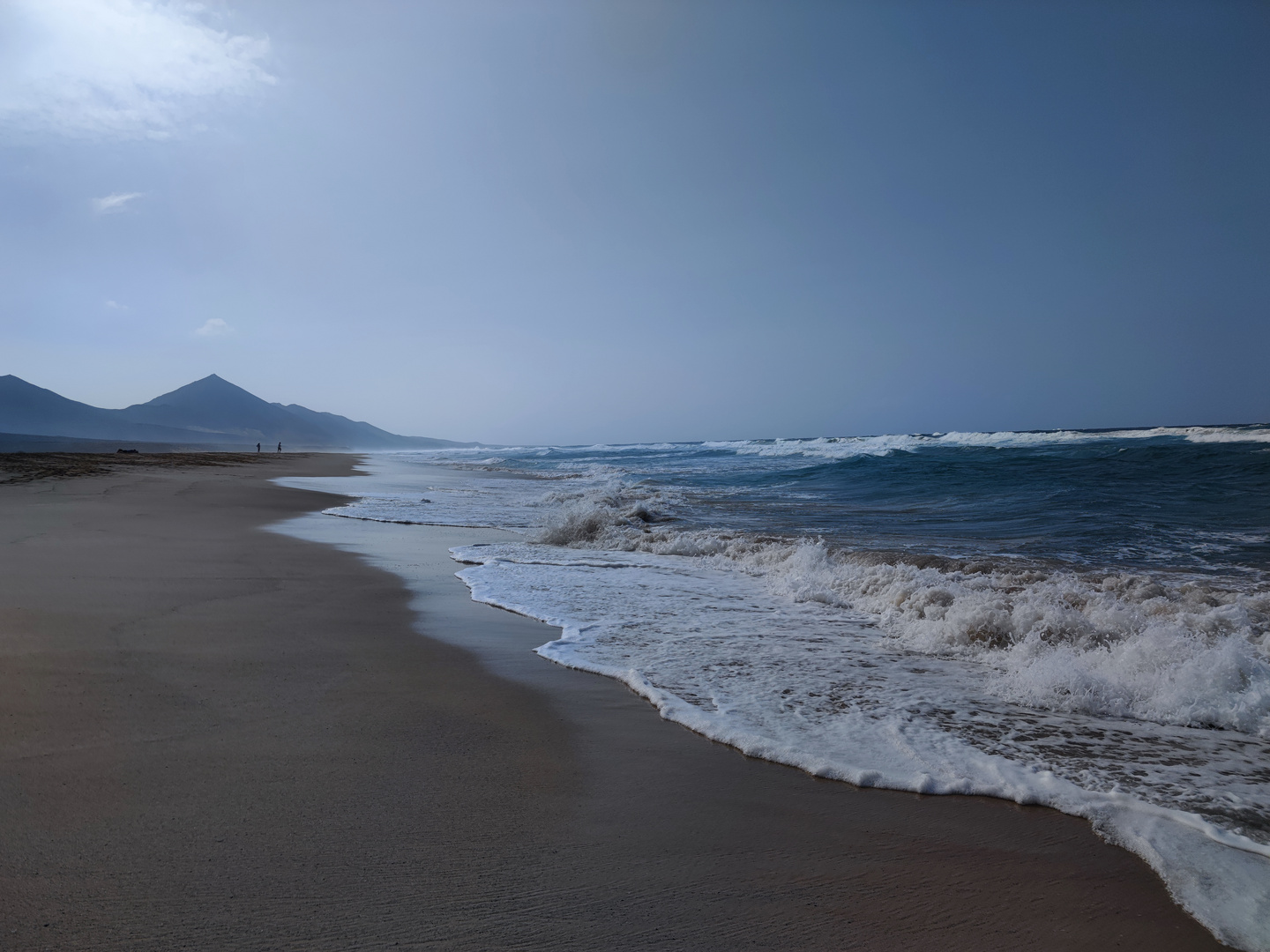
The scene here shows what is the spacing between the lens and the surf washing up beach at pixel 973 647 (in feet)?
8.23

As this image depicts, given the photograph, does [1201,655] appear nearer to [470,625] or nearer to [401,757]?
[401,757]

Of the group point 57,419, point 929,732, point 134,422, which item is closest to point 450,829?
point 929,732

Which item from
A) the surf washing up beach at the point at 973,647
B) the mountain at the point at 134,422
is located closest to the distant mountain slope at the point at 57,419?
the mountain at the point at 134,422

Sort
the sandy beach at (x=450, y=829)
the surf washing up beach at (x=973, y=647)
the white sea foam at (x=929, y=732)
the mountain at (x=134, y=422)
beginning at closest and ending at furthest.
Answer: the sandy beach at (x=450, y=829)
the white sea foam at (x=929, y=732)
the surf washing up beach at (x=973, y=647)
the mountain at (x=134, y=422)

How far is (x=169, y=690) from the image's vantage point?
3129mm

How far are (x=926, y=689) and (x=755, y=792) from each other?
1695 mm

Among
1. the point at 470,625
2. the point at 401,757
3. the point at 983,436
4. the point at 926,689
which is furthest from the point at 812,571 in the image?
the point at 983,436

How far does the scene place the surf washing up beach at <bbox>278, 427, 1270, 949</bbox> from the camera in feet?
8.23

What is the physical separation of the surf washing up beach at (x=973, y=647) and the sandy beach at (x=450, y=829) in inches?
9.6

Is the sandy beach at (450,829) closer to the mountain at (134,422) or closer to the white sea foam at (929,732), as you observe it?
the white sea foam at (929,732)

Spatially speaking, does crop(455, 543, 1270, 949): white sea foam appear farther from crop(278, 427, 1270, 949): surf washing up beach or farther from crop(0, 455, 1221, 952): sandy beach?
crop(0, 455, 1221, 952): sandy beach

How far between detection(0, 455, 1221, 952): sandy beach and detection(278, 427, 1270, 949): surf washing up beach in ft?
0.80

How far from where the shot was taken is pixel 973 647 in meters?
4.45

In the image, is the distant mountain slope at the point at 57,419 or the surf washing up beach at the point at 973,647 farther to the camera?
the distant mountain slope at the point at 57,419
